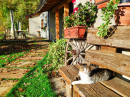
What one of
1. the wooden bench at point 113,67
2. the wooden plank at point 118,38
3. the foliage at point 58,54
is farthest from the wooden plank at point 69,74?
the foliage at point 58,54

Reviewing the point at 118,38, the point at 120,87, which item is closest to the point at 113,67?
the point at 120,87

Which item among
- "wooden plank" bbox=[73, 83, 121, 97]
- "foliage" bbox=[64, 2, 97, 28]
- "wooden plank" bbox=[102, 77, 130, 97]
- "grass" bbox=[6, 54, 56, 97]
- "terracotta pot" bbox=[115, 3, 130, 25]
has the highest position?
"foliage" bbox=[64, 2, 97, 28]

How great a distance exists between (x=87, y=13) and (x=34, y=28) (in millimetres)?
15138

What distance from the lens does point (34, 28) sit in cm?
1689

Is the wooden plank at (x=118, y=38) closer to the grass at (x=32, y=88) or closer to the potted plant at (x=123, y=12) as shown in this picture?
the potted plant at (x=123, y=12)

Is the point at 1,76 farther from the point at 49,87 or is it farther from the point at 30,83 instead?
the point at 49,87

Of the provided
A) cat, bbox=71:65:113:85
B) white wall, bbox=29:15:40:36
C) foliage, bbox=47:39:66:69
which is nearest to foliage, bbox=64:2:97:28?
foliage, bbox=47:39:66:69

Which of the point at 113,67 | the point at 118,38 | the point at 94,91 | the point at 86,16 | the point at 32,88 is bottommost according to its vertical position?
the point at 32,88

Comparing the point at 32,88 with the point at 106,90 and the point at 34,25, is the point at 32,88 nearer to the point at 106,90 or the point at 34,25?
the point at 106,90

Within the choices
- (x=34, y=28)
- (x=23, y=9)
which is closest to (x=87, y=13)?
(x=34, y=28)

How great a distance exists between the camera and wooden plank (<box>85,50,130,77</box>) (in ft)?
3.71

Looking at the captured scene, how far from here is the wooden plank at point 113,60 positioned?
3.71 ft

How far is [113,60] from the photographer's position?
129 cm

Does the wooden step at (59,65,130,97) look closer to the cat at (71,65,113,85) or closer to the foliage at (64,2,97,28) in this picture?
the cat at (71,65,113,85)
